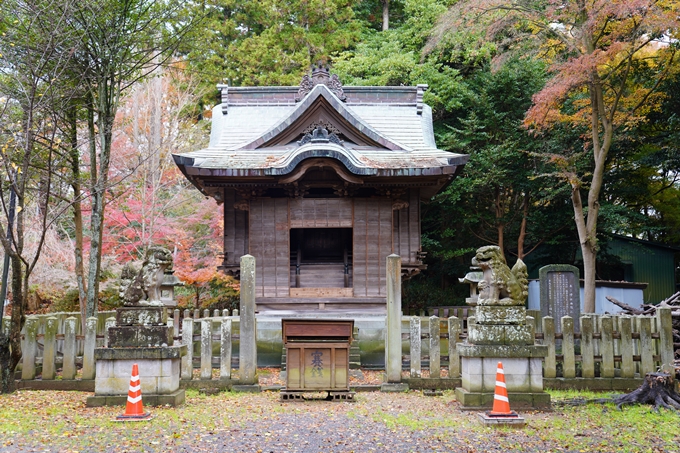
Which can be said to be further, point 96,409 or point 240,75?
point 240,75

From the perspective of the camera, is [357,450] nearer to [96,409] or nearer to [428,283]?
[96,409]

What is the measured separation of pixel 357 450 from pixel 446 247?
57.7ft

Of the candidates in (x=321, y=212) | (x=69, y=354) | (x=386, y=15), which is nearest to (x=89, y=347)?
(x=69, y=354)

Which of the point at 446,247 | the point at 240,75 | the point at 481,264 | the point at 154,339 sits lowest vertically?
the point at 154,339

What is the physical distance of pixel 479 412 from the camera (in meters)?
8.23

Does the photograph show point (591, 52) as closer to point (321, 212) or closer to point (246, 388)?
point (321, 212)

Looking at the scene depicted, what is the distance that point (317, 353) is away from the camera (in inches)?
355

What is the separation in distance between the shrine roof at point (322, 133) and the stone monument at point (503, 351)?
601 centimetres

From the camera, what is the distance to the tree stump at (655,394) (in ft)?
27.1

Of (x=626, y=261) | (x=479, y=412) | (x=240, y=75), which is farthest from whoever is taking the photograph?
(x=240, y=75)

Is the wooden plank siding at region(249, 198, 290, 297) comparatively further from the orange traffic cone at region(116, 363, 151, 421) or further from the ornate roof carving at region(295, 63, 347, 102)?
the orange traffic cone at region(116, 363, 151, 421)

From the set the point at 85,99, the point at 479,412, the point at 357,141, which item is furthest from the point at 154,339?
the point at 357,141

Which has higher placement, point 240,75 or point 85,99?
point 240,75

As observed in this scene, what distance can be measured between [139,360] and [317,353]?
2620 mm
